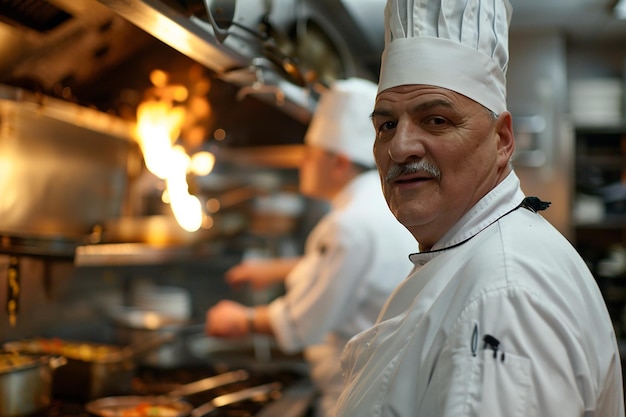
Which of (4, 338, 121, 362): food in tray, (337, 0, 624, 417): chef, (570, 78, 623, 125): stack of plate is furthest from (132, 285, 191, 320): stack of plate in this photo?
(570, 78, 623, 125): stack of plate

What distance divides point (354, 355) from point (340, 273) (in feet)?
3.51

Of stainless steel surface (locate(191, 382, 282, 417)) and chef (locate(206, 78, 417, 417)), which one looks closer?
stainless steel surface (locate(191, 382, 282, 417))

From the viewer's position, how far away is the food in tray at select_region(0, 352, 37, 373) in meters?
1.81

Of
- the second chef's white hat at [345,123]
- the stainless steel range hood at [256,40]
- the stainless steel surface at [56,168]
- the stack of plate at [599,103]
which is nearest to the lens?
the stainless steel range hood at [256,40]

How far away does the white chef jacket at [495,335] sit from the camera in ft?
3.13

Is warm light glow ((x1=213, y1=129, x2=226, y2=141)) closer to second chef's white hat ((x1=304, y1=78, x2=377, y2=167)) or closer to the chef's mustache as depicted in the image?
second chef's white hat ((x1=304, y1=78, x2=377, y2=167))

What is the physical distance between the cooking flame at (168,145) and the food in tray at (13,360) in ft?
2.86

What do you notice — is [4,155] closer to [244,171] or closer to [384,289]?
[384,289]

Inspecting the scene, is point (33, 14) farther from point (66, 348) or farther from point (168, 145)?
point (66, 348)

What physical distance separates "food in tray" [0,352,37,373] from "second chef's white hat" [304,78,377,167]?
1394 mm

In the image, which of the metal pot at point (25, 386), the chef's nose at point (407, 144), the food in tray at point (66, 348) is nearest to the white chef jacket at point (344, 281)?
the food in tray at point (66, 348)

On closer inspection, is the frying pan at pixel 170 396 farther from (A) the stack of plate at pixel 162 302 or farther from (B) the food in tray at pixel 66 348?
(A) the stack of plate at pixel 162 302

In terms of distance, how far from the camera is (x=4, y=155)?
2.05m

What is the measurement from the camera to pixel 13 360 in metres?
1.87
